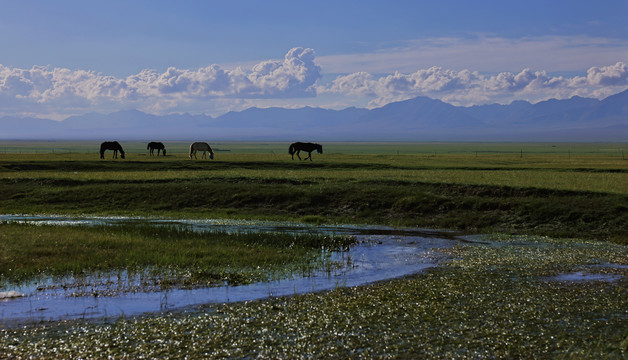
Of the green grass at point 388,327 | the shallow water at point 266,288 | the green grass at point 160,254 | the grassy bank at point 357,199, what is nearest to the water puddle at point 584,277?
the green grass at point 388,327

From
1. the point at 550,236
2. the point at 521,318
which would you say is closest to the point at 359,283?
the point at 521,318

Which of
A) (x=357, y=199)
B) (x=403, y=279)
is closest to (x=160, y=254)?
(x=403, y=279)

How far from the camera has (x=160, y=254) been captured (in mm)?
21969

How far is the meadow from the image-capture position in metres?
12.6

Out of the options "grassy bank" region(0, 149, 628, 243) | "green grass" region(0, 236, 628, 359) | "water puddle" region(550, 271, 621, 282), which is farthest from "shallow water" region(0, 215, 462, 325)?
"grassy bank" region(0, 149, 628, 243)

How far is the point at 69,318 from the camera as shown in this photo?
47.0ft

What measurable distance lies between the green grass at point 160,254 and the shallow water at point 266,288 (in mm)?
968

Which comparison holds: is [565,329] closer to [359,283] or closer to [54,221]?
[359,283]

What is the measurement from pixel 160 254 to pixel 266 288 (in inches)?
222

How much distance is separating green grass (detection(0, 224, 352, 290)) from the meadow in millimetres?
340

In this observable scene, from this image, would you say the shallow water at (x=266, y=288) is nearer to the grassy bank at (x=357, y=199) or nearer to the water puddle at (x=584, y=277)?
the water puddle at (x=584, y=277)

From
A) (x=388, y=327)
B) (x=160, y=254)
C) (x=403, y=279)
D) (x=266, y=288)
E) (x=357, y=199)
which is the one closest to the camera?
(x=388, y=327)

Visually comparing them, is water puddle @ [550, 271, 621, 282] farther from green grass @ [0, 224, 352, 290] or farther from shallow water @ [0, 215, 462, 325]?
green grass @ [0, 224, 352, 290]

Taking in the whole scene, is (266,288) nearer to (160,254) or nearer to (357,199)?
(160,254)
